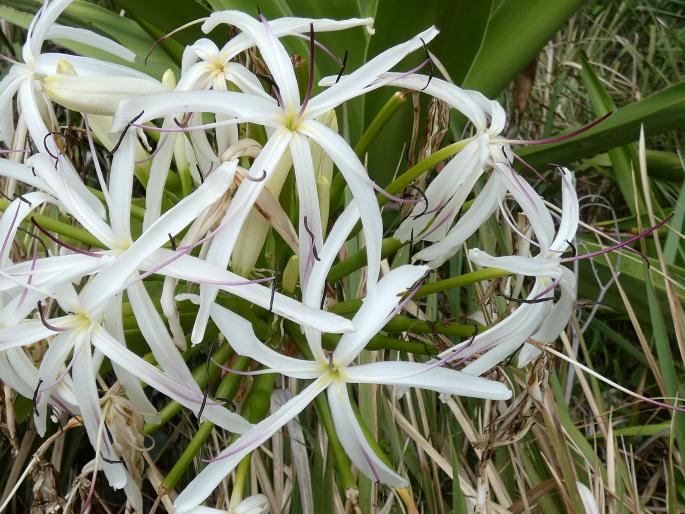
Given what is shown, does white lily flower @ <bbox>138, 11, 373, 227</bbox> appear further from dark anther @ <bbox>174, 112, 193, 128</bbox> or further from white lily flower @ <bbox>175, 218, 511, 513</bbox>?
white lily flower @ <bbox>175, 218, 511, 513</bbox>

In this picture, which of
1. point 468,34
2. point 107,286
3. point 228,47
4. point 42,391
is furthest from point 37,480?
point 468,34

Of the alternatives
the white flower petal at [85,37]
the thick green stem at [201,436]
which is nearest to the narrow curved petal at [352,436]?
the thick green stem at [201,436]

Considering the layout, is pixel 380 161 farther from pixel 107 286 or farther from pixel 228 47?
pixel 107 286

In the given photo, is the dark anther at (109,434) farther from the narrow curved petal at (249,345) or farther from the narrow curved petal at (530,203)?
the narrow curved petal at (530,203)

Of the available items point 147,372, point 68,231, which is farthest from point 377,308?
point 68,231

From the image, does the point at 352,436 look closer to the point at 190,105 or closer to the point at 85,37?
the point at 190,105

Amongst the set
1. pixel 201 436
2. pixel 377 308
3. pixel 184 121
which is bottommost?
pixel 201 436
